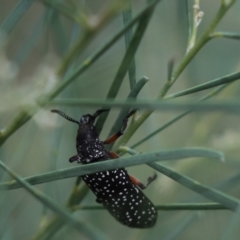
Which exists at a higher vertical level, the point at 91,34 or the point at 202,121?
the point at 91,34

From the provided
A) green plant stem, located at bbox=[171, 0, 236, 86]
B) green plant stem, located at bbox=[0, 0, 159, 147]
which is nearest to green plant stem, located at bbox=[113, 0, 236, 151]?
green plant stem, located at bbox=[171, 0, 236, 86]

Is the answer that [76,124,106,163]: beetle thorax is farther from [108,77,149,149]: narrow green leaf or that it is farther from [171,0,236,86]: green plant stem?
[171,0,236,86]: green plant stem

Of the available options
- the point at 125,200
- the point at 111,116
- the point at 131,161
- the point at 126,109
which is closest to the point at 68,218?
the point at 131,161

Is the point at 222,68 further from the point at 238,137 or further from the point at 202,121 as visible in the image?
the point at 238,137

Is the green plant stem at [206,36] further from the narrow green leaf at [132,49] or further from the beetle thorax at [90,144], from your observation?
the beetle thorax at [90,144]

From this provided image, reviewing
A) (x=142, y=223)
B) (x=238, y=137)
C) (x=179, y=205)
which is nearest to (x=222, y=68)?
(x=238, y=137)

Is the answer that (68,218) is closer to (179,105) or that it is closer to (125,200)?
(179,105)

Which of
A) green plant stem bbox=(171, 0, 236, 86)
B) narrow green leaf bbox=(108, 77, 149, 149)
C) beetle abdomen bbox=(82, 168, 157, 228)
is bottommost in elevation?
beetle abdomen bbox=(82, 168, 157, 228)

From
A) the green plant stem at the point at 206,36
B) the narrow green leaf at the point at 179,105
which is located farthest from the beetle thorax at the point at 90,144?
the narrow green leaf at the point at 179,105

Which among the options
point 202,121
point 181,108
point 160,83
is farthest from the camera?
point 160,83
